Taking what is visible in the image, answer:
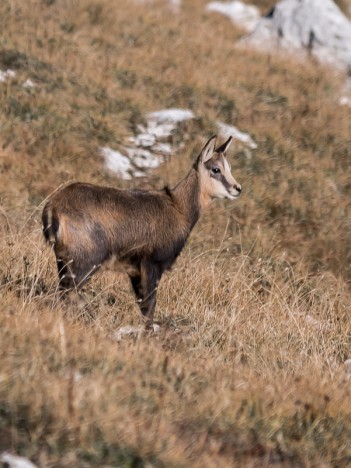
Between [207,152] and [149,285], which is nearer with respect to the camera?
[149,285]

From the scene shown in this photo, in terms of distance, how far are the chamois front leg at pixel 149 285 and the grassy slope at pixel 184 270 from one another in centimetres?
19

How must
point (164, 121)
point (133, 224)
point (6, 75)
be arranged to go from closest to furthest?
point (133, 224)
point (6, 75)
point (164, 121)

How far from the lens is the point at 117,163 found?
12672mm

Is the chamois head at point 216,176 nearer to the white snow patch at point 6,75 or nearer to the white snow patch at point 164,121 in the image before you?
the white snow patch at point 164,121

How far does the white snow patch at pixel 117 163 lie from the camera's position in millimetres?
12500

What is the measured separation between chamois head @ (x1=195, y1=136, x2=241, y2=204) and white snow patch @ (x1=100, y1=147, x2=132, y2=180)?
4142mm

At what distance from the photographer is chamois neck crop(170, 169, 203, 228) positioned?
8227 mm

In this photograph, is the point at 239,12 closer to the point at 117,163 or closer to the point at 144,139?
the point at 144,139

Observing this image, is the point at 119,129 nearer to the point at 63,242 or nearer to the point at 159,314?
the point at 159,314

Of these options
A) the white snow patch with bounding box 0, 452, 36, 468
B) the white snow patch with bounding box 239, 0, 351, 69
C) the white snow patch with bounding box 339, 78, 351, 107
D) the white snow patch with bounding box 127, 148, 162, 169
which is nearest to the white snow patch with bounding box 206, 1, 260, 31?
the white snow patch with bounding box 239, 0, 351, 69

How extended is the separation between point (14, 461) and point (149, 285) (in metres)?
3.84

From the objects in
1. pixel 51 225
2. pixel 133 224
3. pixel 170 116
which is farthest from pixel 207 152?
pixel 170 116

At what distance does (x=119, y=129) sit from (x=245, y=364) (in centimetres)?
766

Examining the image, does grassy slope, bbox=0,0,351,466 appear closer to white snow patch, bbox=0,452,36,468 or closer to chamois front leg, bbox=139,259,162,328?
white snow patch, bbox=0,452,36,468
